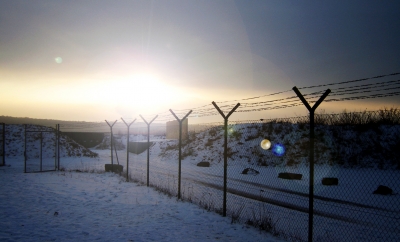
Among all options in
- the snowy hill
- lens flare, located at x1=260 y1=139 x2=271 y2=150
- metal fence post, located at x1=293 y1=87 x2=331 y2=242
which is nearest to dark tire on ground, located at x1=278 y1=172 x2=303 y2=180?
the snowy hill

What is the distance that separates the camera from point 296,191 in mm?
13367

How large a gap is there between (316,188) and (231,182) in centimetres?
485

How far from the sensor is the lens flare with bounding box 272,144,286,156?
2281cm

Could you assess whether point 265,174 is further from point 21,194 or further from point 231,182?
point 21,194

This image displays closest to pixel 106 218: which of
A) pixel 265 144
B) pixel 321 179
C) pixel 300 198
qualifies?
pixel 300 198

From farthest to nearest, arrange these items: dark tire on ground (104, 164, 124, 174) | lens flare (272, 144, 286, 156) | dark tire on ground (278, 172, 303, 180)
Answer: lens flare (272, 144, 286, 156) < dark tire on ground (104, 164, 124, 174) < dark tire on ground (278, 172, 303, 180)

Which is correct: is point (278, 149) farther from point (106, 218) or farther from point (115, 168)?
point (106, 218)

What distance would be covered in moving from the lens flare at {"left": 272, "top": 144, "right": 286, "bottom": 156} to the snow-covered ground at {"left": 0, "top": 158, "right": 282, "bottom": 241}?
1423 cm

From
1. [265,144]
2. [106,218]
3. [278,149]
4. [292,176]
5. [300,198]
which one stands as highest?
[265,144]

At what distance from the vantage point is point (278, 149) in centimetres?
2333

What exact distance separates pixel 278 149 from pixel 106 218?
18.3 meters

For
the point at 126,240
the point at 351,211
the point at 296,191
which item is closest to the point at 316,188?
the point at 296,191

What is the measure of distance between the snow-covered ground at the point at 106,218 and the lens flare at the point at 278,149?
14.2m

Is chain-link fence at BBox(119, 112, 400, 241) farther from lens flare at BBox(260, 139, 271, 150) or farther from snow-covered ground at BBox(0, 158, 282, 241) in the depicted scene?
snow-covered ground at BBox(0, 158, 282, 241)
